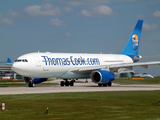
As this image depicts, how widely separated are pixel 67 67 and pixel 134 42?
2048 centimetres

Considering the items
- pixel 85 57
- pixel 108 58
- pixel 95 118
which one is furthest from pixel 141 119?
pixel 108 58

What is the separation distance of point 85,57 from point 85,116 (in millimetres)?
35194

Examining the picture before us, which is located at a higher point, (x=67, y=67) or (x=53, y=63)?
(x=53, y=63)

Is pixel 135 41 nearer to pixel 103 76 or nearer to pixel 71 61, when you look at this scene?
pixel 71 61

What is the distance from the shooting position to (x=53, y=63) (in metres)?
44.6

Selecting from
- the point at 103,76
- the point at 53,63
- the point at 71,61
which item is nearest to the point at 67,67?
the point at 71,61

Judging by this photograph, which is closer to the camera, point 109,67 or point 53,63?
point 53,63

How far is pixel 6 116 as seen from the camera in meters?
15.8

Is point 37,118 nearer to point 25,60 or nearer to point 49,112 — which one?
point 49,112

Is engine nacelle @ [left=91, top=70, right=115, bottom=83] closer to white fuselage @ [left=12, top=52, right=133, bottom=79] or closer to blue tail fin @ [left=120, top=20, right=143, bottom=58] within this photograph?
white fuselage @ [left=12, top=52, right=133, bottom=79]

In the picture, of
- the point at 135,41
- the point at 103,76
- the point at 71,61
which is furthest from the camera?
the point at 135,41

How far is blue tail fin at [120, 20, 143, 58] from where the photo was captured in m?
61.1

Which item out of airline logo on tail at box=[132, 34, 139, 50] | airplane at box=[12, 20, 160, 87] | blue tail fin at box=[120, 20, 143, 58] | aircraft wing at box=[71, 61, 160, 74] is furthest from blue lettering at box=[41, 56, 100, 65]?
airline logo on tail at box=[132, 34, 139, 50]

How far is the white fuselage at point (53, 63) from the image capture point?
41.7m
